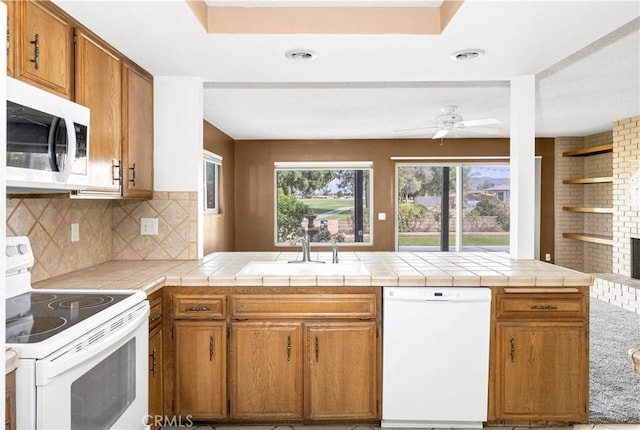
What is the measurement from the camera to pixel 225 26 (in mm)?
2221

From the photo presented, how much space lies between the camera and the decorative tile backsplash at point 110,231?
7.28 ft

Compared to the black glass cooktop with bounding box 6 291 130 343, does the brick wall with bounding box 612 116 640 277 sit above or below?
above

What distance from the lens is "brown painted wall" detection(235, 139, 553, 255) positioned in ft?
22.2

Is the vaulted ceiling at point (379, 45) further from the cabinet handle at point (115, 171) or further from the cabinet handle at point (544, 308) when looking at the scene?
the cabinet handle at point (544, 308)

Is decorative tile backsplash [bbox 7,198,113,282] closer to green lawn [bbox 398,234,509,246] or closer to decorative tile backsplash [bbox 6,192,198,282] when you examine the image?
decorative tile backsplash [bbox 6,192,198,282]

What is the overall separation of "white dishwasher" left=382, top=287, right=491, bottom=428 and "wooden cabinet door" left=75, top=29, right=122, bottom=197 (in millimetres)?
1533

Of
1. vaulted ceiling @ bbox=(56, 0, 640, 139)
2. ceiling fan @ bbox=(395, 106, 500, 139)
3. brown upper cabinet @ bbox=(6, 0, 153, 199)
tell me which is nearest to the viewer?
brown upper cabinet @ bbox=(6, 0, 153, 199)

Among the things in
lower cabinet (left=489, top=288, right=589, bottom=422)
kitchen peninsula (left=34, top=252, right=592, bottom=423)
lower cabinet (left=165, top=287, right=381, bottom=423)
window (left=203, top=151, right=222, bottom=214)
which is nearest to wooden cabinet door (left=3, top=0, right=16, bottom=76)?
kitchen peninsula (left=34, top=252, right=592, bottom=423)

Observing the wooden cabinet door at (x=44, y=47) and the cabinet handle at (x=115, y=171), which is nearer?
the wooden cabinet door at (x=44, y=47)

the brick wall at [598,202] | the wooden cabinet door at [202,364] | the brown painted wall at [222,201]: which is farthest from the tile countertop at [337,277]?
the brick wall at [598,202]

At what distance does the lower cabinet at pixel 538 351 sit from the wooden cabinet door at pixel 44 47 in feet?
7.47

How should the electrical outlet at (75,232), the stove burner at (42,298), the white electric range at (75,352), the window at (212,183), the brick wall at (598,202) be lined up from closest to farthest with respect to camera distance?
the white electric range at (75,352)
the stove burner at (42,298)
the electrical outlet at (75,232)
the window at (212,183)
the brick wall at (598,202)

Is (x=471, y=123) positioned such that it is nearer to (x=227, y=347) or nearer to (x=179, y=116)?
(x=179, y=116)

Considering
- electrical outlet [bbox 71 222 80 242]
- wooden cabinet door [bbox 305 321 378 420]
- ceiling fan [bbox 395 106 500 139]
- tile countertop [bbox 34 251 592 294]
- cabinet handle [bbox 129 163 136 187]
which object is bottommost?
wooden cabinet door [bbox 305 321 378 420]
